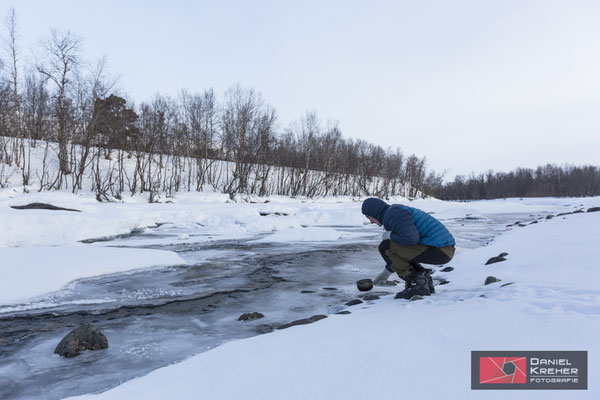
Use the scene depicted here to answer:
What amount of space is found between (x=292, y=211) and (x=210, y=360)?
2035 centimetres

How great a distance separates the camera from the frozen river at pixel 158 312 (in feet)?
8.49

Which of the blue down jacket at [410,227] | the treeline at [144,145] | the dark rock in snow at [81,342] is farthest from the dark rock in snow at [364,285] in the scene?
the treeline at [144,145]

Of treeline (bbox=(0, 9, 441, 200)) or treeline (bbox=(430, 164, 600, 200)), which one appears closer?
treeline (bbox=(0, 9, 441, 200))

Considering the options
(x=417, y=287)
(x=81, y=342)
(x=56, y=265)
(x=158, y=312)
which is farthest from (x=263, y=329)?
(x=56, y=265)

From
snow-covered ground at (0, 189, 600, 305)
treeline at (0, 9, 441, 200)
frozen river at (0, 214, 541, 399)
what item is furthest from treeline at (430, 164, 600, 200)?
frozen river at (0, 214, 541, 399)

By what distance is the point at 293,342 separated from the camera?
2.39 metres

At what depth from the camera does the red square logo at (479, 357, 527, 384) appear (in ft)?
4.87

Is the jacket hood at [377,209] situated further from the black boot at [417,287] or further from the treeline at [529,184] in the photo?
the treeline at [529,184]

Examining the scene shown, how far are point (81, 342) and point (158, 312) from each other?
113 centimetres

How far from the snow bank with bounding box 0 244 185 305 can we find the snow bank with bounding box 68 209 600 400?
3.75 meters

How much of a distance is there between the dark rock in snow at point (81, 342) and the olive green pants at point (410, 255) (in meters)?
2.94

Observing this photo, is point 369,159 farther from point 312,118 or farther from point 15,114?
point 15,114

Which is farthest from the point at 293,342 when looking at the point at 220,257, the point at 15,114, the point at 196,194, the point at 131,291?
the point at 15,114

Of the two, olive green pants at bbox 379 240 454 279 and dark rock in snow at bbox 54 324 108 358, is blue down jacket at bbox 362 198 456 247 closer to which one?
olive green pants at bbox 379 240 454 279
